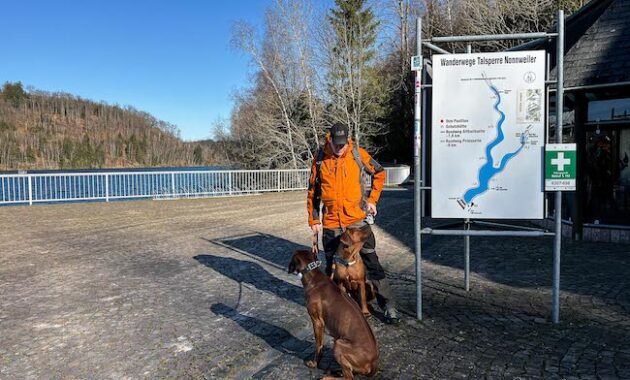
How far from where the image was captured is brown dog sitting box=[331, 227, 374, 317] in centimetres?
442

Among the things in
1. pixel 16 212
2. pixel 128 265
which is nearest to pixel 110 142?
pixel 16 212

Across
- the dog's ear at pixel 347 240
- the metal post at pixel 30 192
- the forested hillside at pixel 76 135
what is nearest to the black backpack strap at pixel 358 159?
the dog's ear at pixel 347 240

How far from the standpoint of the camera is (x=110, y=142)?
104 meters

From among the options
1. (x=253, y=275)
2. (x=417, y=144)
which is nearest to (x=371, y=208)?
(x=417, y=144)

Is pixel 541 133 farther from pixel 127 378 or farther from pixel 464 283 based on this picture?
pixel 127 378

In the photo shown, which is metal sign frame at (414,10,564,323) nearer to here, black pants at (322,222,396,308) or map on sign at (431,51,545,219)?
map on sign at (431,51,545,219)

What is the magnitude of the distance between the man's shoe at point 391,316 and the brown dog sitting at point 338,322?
45.0 inches

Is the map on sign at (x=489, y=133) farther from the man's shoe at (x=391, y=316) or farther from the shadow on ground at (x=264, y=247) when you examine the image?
the shadow on ground at (x=264, y=247)

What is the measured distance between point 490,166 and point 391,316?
6.13 ft

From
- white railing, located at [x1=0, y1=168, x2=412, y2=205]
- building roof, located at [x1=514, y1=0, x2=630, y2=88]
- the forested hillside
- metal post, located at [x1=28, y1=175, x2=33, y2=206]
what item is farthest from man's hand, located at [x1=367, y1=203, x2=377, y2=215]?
the forested hillside

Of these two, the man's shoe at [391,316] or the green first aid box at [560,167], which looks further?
the man's shoe at [391,316]

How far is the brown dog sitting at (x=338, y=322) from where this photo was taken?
3.26 m

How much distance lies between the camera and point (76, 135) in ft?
356

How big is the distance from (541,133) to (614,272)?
3.39 meters
